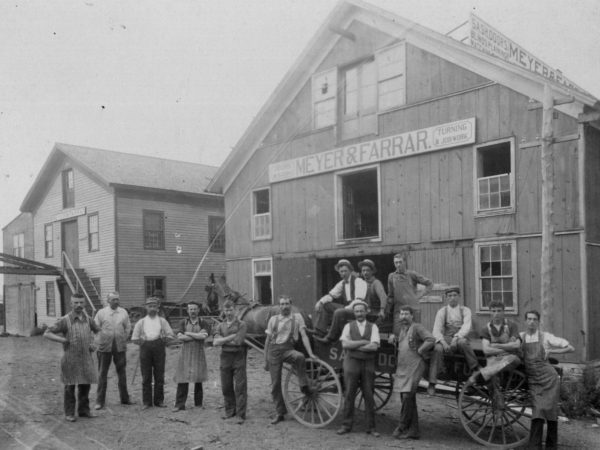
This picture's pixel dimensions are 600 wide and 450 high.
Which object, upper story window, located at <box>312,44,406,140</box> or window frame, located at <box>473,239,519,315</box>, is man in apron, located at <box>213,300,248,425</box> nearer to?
window frame, located at <box>473,239,519,315</box>

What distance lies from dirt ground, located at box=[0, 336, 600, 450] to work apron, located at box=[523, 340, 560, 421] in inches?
37.1

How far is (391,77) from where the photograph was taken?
1527cm

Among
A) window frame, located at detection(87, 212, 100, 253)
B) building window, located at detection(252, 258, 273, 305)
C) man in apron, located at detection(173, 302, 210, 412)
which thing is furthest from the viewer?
window frame, located at detection(87, 212, 100, 253)

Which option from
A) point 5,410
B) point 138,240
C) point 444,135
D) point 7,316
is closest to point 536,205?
point 444,135

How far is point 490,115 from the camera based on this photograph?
13.3 metres

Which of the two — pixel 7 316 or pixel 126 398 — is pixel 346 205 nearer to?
pixel 126 398

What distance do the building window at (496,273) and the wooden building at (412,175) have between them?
30mm

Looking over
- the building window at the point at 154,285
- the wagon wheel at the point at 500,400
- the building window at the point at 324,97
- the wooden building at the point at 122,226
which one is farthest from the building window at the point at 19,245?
the wagon wheel at the point at 500,400

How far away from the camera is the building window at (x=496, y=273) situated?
12.7 meters

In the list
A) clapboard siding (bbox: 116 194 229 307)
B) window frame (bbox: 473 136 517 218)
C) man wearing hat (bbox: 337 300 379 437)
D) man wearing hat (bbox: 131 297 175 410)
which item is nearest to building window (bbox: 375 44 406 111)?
window frame (bbox: 473 136 517 218)

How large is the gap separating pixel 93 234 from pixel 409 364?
21163mm

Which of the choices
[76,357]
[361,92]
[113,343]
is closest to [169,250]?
[361,92]

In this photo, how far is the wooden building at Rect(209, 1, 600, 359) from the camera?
479 inches

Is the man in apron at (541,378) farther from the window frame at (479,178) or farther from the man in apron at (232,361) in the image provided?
the window frame at (479,178)
